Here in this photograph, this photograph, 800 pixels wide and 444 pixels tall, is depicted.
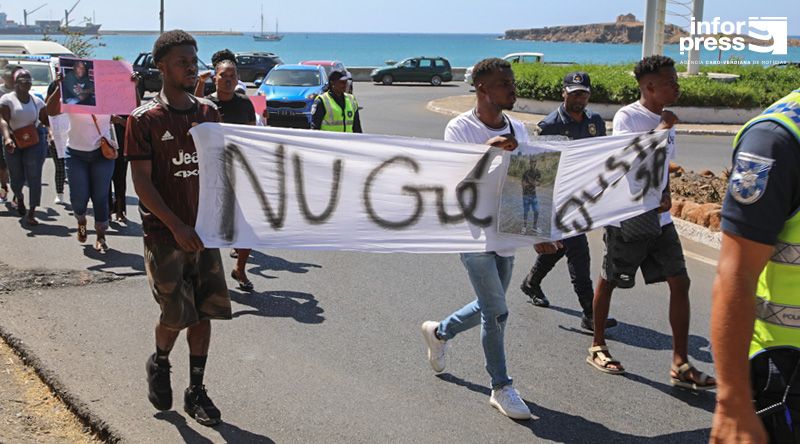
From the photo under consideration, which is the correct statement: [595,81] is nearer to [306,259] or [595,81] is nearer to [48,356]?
[306,259]

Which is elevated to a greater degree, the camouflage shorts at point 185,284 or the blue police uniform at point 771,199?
the blue police uniform at point 771,199

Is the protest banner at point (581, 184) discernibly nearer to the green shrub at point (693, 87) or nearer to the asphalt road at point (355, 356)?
the asphalt road at point (355, 356)

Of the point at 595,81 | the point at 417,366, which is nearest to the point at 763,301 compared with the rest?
the point at 417,366

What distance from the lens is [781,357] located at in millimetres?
2641

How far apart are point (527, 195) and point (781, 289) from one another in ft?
8.22

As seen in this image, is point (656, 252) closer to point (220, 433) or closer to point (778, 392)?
point (220, 433)

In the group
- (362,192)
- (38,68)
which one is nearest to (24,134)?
(362,192)

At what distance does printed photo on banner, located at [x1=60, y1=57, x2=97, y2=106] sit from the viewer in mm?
8555

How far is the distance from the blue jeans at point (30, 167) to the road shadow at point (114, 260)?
164 centimetres

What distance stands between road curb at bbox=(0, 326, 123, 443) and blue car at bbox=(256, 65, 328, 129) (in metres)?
16.8

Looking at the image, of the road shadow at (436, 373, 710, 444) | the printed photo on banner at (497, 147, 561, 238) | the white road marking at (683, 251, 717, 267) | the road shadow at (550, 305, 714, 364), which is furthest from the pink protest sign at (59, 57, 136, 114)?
the white road marking at (683, 251, 717, 267)

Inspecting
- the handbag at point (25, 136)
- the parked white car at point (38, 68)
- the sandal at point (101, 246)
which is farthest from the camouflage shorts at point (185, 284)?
the parked white car at point (38, 68)

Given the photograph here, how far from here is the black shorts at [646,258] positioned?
558 cm

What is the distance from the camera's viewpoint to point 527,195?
5.07 metres
